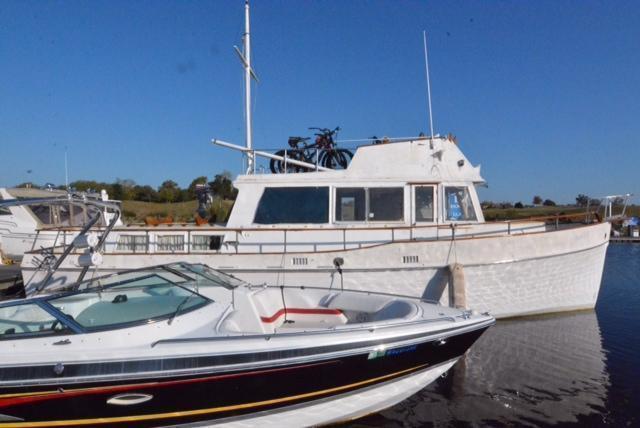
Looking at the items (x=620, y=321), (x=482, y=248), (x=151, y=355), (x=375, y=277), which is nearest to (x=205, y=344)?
(x=151, y=355)

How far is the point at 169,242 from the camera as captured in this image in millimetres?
8570

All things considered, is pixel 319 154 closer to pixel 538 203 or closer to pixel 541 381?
pixel 541 381

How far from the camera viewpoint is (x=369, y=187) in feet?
28.2

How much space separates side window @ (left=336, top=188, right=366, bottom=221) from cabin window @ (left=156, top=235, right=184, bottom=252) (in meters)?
3.02

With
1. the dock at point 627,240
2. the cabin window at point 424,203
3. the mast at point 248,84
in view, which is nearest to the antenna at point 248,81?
the mast at point 248,84

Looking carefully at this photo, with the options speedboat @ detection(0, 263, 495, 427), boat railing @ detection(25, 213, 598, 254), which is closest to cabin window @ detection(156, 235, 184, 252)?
boat railing @ detection(25, 213, 598, 254)

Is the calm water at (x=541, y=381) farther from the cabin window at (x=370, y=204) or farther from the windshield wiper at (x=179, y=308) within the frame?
the cabin window at (x=370, y=204)

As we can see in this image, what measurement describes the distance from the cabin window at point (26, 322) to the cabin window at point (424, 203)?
630 cm

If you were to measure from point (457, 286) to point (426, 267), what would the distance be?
1.95 ft

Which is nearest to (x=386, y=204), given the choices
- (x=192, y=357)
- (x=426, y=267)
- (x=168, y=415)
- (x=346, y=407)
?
(x=426, y=267)

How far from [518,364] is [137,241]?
694cm

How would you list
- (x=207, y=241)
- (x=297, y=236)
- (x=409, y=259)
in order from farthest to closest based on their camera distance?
(x=207, y=241)
(x=297, y=236)
(x=409, y=259)

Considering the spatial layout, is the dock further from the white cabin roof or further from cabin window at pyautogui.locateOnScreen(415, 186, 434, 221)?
cabin window at pyautogui.locateOnScreen(415, 186, 434, 221)

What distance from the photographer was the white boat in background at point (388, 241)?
7.62 metres
